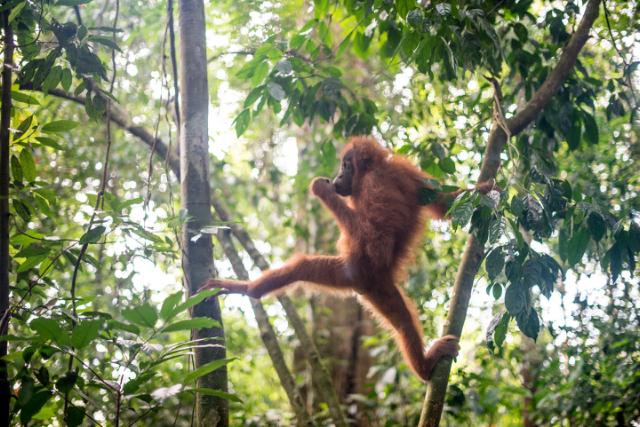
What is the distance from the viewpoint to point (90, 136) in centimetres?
658

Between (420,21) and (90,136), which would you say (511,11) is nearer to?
(420,21)

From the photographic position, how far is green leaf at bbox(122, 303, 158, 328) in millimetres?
1859

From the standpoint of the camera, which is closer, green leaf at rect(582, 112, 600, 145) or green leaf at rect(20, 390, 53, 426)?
green leaf at rect(20, 390, 53, 426)

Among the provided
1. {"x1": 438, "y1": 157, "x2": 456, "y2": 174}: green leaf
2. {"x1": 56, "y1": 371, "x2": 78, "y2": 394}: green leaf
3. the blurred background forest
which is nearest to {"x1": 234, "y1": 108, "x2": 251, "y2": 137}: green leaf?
the blurred background forest

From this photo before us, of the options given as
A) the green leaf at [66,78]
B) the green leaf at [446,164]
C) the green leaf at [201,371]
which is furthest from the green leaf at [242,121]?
the green leaf at [201,371]

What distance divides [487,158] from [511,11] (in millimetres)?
1214

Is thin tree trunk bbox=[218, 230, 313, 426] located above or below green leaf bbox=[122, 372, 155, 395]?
above

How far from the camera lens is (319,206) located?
755 cm

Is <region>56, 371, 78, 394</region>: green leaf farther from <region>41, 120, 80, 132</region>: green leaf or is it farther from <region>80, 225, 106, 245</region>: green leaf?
<region>41, 120, 80, 132</region>: green leaf

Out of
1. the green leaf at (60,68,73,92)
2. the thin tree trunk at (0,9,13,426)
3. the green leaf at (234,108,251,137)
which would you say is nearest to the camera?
the thin tree trunk at (0,9,13,426)

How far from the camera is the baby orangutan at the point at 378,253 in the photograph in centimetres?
430

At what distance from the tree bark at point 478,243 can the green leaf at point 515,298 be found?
0.50 meters

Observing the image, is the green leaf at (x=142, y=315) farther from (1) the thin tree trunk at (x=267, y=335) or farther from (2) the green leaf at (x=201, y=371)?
(1) the thin tree trunk at (x=267, y=335)

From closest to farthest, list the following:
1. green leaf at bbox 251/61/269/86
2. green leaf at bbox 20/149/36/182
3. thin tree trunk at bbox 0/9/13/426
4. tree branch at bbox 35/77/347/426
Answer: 1. thin tree trunk at bbox 0/9/13/426
2. green leaf at bbox 20/149/36/182
3. green leaf at bbox 251/61/269/86
4. tree branch at bbox 35/77/347/426
